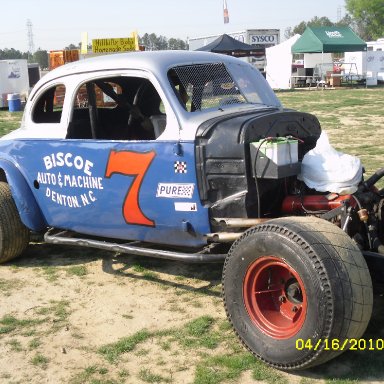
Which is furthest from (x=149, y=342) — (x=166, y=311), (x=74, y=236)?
→ (x=74, y=236)

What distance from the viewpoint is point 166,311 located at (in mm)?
4680

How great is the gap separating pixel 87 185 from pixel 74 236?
2.60ft

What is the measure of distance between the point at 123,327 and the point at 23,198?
6.14 ft

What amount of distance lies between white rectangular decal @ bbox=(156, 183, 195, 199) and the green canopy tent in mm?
27396

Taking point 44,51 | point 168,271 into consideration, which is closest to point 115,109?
point 168,271

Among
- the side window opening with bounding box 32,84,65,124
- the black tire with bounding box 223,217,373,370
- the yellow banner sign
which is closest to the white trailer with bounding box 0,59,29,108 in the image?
the yellow banner sign

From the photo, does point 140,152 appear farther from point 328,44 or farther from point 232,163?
point 328,44

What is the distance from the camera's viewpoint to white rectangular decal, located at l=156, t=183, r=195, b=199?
14.8 ft

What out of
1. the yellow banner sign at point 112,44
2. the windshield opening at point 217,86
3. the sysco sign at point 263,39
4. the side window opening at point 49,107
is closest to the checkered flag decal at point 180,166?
the windshield opening at point 217,86

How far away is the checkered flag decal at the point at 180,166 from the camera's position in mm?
4489

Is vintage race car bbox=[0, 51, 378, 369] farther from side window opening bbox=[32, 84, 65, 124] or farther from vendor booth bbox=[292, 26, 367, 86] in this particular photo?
vendor booth bbox=[292, 26, 367, 86]

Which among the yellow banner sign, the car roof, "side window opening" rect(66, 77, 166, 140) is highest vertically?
the yellow banner sign

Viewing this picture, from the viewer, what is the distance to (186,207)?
458 cm

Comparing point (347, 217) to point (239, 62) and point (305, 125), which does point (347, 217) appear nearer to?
point (305, 125)
